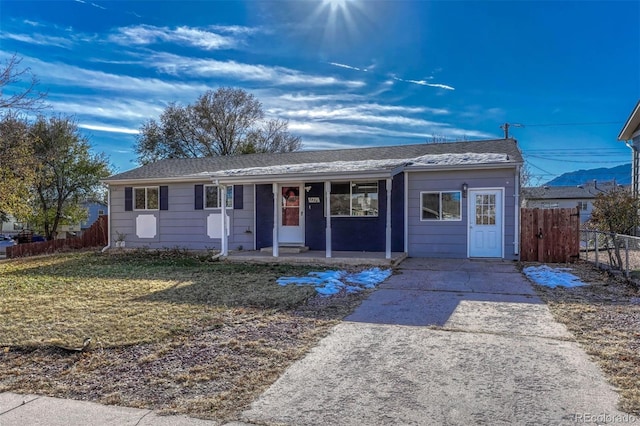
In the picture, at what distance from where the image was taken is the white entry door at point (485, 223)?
1060cm

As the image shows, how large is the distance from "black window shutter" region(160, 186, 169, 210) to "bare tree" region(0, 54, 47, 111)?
4424 mm

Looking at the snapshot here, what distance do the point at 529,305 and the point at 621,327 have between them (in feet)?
4.23

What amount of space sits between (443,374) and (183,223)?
466 inches

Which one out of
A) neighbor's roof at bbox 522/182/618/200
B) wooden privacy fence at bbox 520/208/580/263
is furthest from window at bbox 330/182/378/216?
neighbor's roof at bbox 522/182/618/200

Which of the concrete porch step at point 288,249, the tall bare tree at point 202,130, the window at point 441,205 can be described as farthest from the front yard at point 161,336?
the tall bare tree at point 202,130

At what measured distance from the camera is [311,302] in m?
6.18

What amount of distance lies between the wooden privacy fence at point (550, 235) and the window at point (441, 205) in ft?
5.22

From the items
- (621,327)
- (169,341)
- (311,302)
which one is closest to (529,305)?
(621,327)

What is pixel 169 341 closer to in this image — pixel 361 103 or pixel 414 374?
pixel 414 374

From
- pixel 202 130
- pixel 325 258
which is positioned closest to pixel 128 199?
pixel 325 258

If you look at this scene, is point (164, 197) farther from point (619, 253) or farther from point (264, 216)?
point (619, 253)

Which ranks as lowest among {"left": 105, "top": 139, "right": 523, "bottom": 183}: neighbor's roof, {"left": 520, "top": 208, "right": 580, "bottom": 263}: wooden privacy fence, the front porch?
the front porch

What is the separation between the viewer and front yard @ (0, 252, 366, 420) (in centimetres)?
319

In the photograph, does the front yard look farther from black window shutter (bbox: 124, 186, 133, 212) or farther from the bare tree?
black window shutter (bbox: 124, 186, 133, 212)
